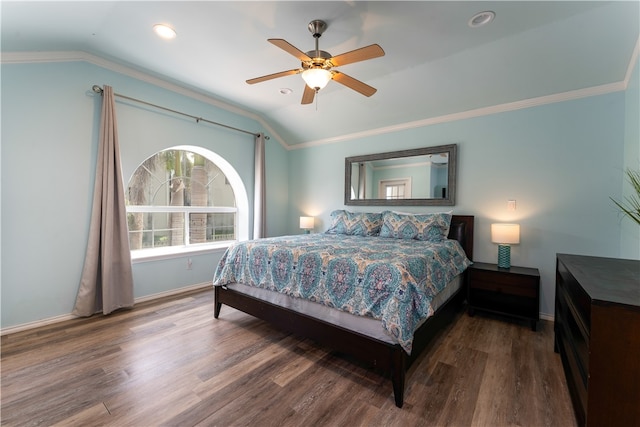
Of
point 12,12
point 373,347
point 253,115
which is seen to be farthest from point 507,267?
point 12,12

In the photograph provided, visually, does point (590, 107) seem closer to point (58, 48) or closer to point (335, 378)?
point (335, 378)

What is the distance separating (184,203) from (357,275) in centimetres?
324

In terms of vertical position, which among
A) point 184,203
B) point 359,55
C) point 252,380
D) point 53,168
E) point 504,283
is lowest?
point 252,380

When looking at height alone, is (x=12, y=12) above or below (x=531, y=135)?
above

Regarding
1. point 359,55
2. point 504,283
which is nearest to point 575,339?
point 504,283

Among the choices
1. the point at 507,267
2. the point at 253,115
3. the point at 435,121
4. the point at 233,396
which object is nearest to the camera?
the point at 233,396

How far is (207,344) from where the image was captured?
2.35 metres

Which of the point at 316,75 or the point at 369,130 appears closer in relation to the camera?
the point at 316,75

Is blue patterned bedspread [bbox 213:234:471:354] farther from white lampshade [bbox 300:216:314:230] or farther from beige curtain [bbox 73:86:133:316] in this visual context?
white lampshade [bbox 300:216:314:230]

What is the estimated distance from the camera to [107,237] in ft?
9.48

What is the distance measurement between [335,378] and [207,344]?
119 cm

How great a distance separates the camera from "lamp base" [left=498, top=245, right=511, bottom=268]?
2.95 meters

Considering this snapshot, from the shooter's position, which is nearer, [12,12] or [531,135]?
[12,12]

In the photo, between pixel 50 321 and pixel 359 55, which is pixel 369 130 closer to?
pixel 359 55
